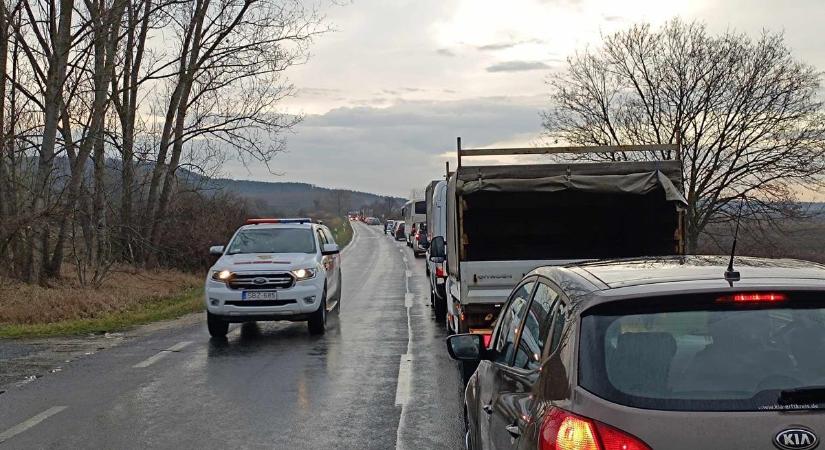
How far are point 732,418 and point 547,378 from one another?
74cm

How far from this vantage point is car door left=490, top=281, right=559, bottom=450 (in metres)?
3.68

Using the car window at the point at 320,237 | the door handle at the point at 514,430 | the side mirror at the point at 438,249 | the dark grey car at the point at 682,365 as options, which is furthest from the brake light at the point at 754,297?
the car window at the point at 320,237

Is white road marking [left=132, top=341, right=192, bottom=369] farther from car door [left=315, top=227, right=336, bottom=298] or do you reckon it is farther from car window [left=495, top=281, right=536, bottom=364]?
car window [left=495, top=281, right=536, bottom=364]

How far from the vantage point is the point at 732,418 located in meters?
2.88

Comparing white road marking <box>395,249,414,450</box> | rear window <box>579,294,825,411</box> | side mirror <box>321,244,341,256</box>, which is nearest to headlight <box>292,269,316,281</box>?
side mirror <box>321,244,341,256</box>

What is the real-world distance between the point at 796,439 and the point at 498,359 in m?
2.10

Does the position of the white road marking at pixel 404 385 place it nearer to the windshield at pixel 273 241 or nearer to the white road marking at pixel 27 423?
the windshield at pixel 273 241

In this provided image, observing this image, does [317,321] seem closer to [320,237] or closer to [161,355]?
[320,237]

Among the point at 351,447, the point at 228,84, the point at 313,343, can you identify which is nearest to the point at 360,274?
the point at 228,84

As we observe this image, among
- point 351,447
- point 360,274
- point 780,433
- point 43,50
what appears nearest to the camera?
point 780,433

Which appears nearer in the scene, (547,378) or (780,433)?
(780,433)

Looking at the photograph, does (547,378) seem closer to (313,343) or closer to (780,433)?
(780,433)

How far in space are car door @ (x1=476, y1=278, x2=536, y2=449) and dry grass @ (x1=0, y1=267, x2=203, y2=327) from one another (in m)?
13.2

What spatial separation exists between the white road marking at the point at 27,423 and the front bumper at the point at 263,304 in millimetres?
5186
